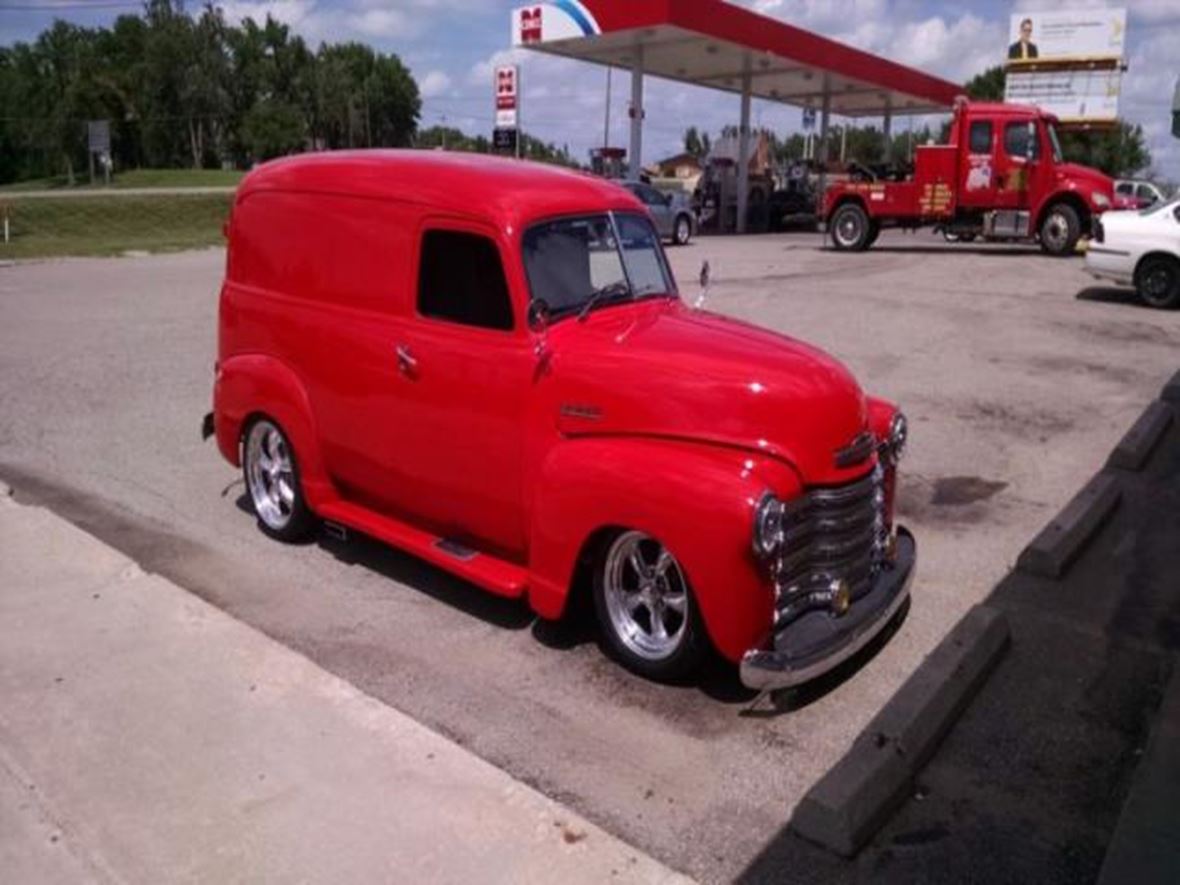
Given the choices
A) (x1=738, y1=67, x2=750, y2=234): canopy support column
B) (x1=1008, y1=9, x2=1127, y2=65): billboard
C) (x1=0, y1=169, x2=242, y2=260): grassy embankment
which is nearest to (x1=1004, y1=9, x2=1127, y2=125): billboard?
(x1=1008, y1=9, x2=1127, y2=65): billboard

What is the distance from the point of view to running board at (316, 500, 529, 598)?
4.75 meters

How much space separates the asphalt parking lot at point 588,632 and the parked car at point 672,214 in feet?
37.5

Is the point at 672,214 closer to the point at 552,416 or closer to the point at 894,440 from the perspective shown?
the point at 894,440

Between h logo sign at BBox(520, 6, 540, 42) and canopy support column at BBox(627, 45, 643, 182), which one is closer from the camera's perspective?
h logo sign at BBox(520, 6, 540, 42)

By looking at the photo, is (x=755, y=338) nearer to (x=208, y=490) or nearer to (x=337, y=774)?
(x=337, y=774)

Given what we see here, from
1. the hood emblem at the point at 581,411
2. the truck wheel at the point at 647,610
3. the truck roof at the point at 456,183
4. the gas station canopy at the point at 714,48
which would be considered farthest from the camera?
the gas station canopy at the point at 714,48

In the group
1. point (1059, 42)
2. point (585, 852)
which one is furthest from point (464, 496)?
point (1059, 42)

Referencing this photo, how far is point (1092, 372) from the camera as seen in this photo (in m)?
11.3

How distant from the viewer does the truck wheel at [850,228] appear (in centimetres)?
Result: 2481

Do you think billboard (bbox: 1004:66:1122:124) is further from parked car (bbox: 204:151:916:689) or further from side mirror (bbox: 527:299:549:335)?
side mirror (bbox: 527:299:549:335)

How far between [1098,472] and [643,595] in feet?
15.6

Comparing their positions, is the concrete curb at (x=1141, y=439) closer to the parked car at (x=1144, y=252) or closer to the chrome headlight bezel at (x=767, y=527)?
the chrome headlight bezel at (x=767, y=527)

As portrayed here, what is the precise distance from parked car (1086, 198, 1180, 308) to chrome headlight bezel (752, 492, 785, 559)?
14.0 m

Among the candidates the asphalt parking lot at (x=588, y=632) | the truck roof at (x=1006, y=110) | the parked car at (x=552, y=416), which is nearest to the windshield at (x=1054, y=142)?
the truck roof at (x=1006, y=110)
